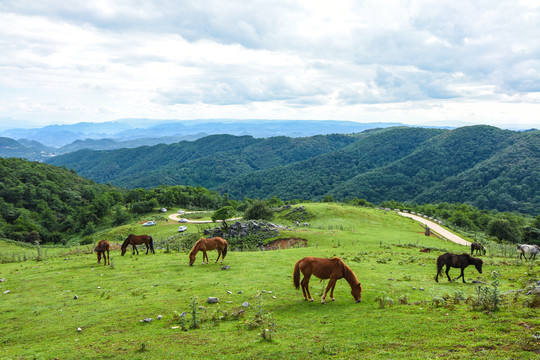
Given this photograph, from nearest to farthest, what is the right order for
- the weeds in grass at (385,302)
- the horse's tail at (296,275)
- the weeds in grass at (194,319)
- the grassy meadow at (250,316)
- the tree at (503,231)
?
the grassy meadow at (250,316) → the weeds in grass at (194,319) → the weeds in grass at (385,302) → the horse's tail at (296,275) → the tree at (503,231)

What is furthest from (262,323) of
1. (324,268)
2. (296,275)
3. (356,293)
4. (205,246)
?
(205,246)

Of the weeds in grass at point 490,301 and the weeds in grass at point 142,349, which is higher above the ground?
the weeds in grass at point 490,301

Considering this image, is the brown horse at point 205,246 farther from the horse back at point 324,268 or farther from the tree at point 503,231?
the tree at point 503,231

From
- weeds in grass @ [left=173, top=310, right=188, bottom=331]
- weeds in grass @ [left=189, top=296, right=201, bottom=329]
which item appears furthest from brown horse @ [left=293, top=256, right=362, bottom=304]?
weeds in grass @ [left=173, top=310, right=188, bottom=331]

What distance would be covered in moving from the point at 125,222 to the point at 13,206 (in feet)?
123

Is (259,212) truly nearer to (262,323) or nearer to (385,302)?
(385,302)

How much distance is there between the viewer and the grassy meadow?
8320 millimetres

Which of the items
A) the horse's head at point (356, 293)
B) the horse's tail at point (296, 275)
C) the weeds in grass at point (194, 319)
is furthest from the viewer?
the horse's tail at point (296, 275)

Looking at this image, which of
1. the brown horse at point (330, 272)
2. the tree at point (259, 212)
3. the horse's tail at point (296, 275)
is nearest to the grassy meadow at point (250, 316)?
the brown horse at point (330, 272)

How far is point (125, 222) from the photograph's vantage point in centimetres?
7481

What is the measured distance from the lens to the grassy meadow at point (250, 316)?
27.3 feet

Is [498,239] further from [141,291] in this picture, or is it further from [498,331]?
[141,291]

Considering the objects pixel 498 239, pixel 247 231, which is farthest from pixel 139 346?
pixel 498 239

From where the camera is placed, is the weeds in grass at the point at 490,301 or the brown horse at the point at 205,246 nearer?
the weeds in grass at the point at 490,301
